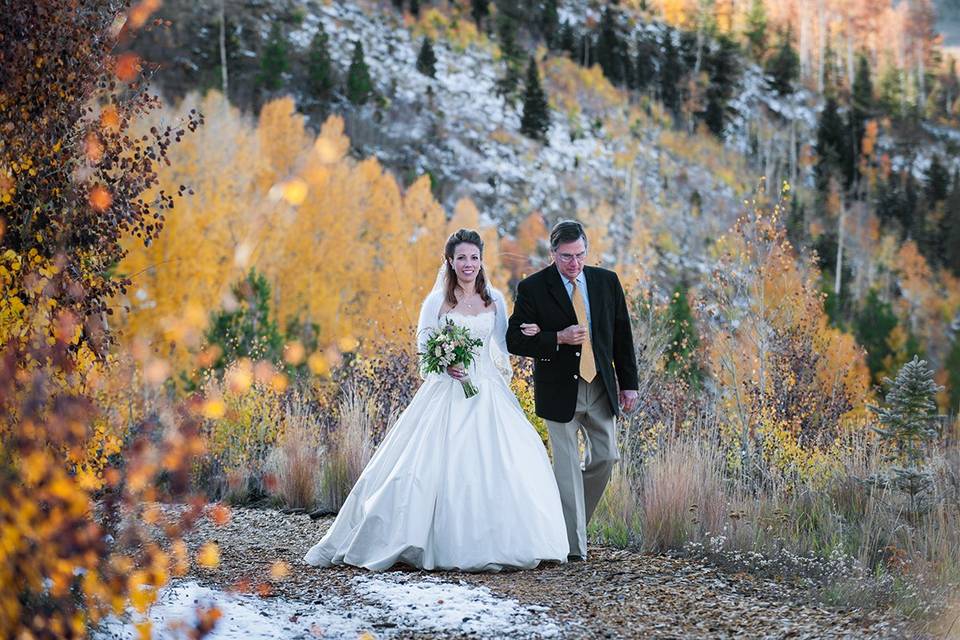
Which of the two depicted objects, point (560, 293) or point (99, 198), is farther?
point (560, 293)

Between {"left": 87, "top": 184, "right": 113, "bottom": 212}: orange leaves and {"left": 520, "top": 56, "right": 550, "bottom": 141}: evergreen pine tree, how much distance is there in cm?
5911

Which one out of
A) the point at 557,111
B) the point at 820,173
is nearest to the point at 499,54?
the point at 557,111

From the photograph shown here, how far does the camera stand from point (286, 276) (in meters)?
32.1

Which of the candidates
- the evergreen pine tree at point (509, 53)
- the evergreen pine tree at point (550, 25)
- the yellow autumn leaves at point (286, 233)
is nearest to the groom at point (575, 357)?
the yellow autumn leaves at point (286, 233)

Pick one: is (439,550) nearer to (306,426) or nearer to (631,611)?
(631,611)

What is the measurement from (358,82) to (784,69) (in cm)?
4322

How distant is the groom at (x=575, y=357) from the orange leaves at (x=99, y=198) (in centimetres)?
239

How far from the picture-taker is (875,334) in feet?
136

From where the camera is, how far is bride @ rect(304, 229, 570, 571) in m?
5.95

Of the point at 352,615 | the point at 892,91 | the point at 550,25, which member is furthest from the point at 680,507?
the point at 892,91

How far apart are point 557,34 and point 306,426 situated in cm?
7533

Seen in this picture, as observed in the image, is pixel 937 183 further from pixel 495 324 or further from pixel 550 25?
pixel 495 324

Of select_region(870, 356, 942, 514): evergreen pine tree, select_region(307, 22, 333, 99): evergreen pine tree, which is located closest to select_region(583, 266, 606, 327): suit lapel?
select_region(870, 356, 942, 514): evergreen pine tree

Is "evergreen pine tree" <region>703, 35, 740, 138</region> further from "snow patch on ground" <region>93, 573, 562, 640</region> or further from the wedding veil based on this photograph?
"snow patch on ground" <region>93, 573, 562, 640</region>
